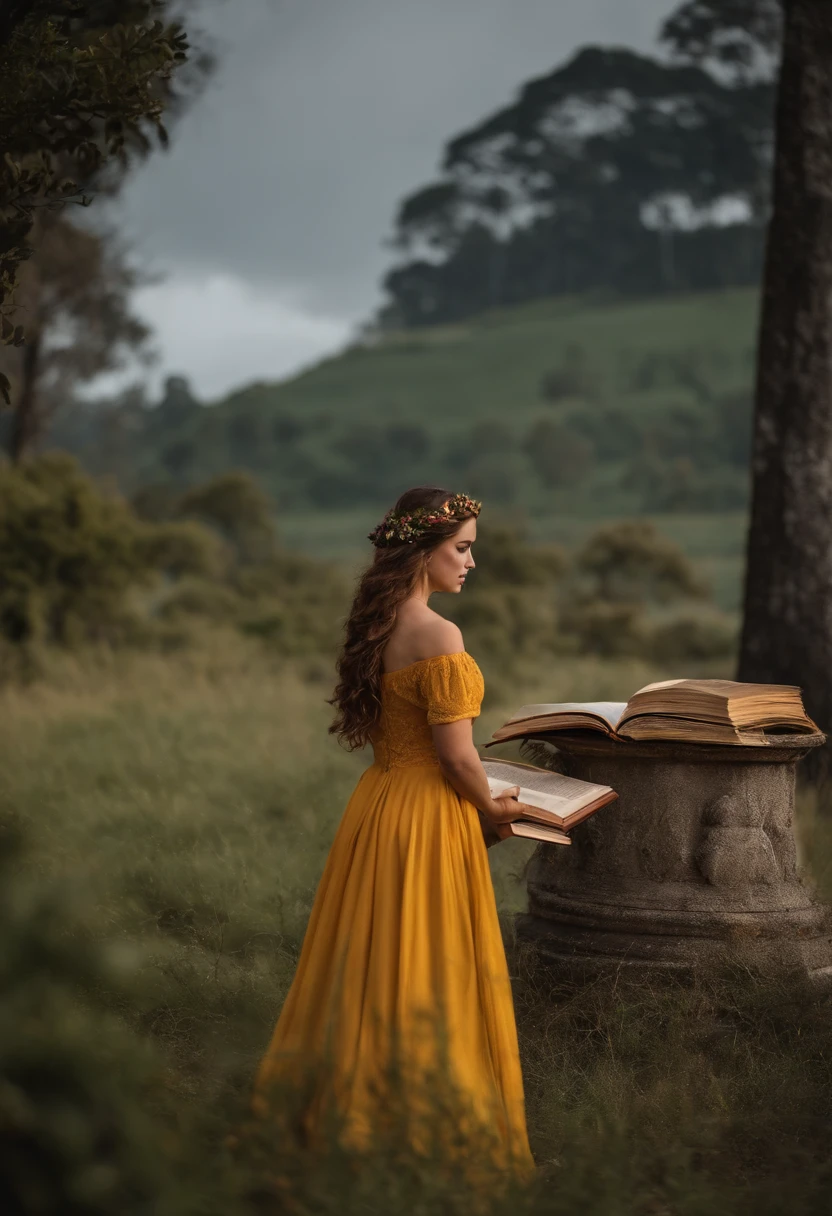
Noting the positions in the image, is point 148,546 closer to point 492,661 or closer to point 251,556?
point 492,661

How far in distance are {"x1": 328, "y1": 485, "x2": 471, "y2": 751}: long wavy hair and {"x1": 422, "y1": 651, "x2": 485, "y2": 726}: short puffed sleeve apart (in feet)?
0.62

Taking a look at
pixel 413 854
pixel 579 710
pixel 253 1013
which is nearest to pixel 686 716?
pixel 579 710

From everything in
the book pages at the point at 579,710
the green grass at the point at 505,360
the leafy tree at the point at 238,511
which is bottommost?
the book pages at the point at 579,710

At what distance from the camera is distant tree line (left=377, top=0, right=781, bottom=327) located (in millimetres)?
73062

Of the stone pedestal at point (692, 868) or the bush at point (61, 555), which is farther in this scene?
the bush at point (61, 555)

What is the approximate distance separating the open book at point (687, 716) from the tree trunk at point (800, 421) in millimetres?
2651

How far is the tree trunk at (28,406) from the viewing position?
16.5 metres

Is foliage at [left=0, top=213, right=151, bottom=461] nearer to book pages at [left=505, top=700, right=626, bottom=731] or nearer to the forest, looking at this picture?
the forest

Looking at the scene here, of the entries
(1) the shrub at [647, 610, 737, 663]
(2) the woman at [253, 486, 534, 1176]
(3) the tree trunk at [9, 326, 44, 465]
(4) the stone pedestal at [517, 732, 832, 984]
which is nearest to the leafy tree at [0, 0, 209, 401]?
(2) the woman at [253, 486, 534, 1176]

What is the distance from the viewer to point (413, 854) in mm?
3293

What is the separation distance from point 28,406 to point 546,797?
47.8ft

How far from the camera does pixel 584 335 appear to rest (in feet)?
236

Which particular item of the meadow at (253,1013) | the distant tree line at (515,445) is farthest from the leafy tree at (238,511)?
the distant tree line at (515,445)

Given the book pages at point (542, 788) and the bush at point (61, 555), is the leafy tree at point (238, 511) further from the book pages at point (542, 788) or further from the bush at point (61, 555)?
the book pages at point (542, 788)
